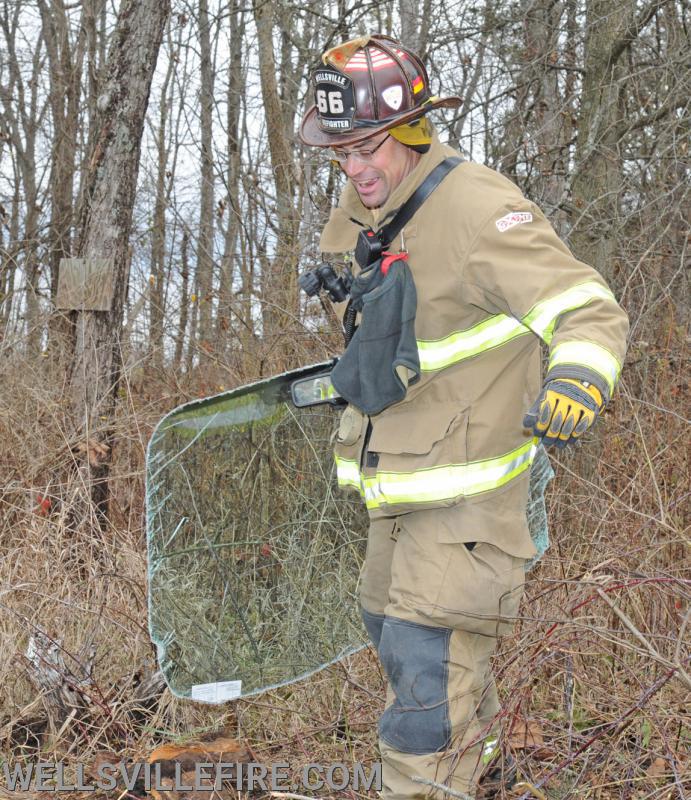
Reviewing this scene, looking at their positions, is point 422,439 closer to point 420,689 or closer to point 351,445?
point 351,445

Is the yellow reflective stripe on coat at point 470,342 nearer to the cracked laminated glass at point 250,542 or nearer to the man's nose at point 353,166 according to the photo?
the man's nose at point 353,166

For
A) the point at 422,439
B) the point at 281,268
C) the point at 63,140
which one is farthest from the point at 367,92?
the point at 63,140

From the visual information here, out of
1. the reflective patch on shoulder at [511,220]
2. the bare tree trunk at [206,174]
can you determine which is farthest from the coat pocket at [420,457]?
the bare tree trunk at [206,174]

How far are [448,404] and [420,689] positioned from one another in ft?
2.49

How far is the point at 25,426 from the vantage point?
5.16 m

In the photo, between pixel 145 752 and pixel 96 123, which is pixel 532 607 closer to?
pixel 145 752

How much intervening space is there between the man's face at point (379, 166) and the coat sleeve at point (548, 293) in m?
0.43

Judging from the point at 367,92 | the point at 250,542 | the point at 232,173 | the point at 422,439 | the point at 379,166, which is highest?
the point at 232,173

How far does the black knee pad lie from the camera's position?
2.36 meters

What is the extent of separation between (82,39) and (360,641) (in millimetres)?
11224

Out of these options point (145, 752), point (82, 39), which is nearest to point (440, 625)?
point (145, 752)

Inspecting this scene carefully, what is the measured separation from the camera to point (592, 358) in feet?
6.77

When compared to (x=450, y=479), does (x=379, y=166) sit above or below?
above

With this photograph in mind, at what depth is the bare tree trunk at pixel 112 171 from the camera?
5215mm
